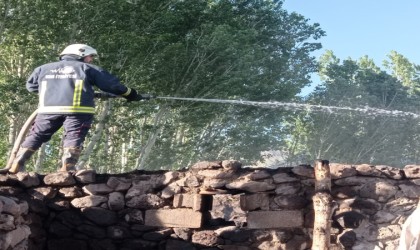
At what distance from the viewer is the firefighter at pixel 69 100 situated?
664cm

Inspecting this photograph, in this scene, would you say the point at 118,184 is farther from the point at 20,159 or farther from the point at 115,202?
the point at 20,159

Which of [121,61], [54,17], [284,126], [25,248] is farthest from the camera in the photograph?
[284,126]

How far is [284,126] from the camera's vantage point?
2794cm

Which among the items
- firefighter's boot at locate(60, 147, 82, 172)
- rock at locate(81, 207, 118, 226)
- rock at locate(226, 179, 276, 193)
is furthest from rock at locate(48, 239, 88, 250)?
rock at locate(226, 179, 276, 193)

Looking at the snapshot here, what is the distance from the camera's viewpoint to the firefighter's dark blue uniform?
6.64 meters

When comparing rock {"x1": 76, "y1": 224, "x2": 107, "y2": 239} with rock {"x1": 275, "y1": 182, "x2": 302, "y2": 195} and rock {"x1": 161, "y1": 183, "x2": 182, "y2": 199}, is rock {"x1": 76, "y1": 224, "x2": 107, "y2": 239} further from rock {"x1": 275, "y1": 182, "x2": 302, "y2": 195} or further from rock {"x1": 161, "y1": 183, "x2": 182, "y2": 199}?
rock {"x1": 275, "y1": 182, "x2": 302, "y2": 195}

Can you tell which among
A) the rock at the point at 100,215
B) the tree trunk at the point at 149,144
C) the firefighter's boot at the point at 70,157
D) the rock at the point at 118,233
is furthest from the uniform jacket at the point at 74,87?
the tree trunk at the point at 149,144

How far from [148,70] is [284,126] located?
1230 centimetres

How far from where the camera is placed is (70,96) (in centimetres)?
666

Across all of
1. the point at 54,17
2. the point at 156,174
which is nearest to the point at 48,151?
the point at 54,17

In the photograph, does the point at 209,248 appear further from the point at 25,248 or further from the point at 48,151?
the point at 48,151

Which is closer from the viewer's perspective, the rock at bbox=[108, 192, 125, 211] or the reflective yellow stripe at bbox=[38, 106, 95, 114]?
the rock at bbox=[108, 192, 125, 211]

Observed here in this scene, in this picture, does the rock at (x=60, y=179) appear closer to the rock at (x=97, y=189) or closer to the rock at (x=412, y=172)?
the rock at (x=97, y=189)

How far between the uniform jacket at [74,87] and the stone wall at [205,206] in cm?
73
